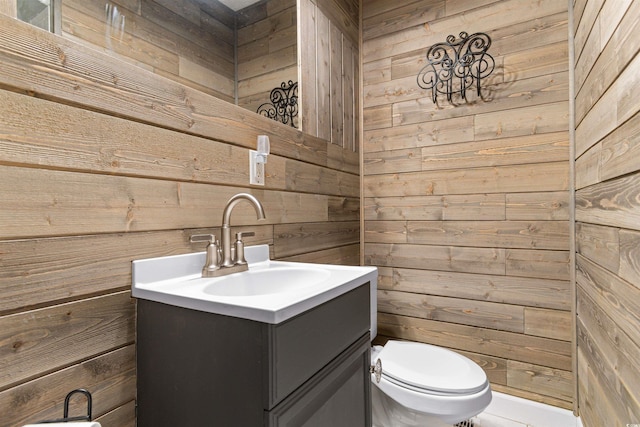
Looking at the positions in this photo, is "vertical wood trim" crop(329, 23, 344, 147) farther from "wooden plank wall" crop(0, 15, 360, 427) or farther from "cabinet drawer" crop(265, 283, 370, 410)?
"cabinet drawer" crop(265, 283, 370, 410)

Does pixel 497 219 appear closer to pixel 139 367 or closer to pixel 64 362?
pixel 139 367

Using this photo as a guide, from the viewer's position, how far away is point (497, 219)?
1852mm

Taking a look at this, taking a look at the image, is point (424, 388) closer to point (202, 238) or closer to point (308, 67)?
point (202, 238)

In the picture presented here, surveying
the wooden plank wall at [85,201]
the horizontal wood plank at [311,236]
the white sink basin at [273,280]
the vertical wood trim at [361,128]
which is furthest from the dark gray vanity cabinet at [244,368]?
the vertical wood trim at [361,128]

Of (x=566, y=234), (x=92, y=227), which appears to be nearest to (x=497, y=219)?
(x=566, y=234)

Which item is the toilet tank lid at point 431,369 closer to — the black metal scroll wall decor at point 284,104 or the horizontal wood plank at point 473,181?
the horizontal wood plank at point 473,181

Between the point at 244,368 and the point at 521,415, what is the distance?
178 centimetres

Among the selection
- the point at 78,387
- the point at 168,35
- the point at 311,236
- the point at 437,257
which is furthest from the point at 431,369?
the point at 168,35

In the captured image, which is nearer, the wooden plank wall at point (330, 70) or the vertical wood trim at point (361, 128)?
the wooden plank wall at point (330, 70)

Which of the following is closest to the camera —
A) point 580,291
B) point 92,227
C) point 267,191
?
point 92,227

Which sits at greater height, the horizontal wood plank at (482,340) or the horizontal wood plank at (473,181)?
the horizontal wood plank at (473,181)

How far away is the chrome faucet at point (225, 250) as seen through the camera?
1.07m

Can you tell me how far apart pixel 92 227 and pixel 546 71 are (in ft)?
6.96

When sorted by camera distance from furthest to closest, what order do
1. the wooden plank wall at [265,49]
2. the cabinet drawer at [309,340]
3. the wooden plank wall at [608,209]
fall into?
the wooden plank wall at [265,49], the wooden plank wall at [608,209], the cabinet drawer at [309,340]
